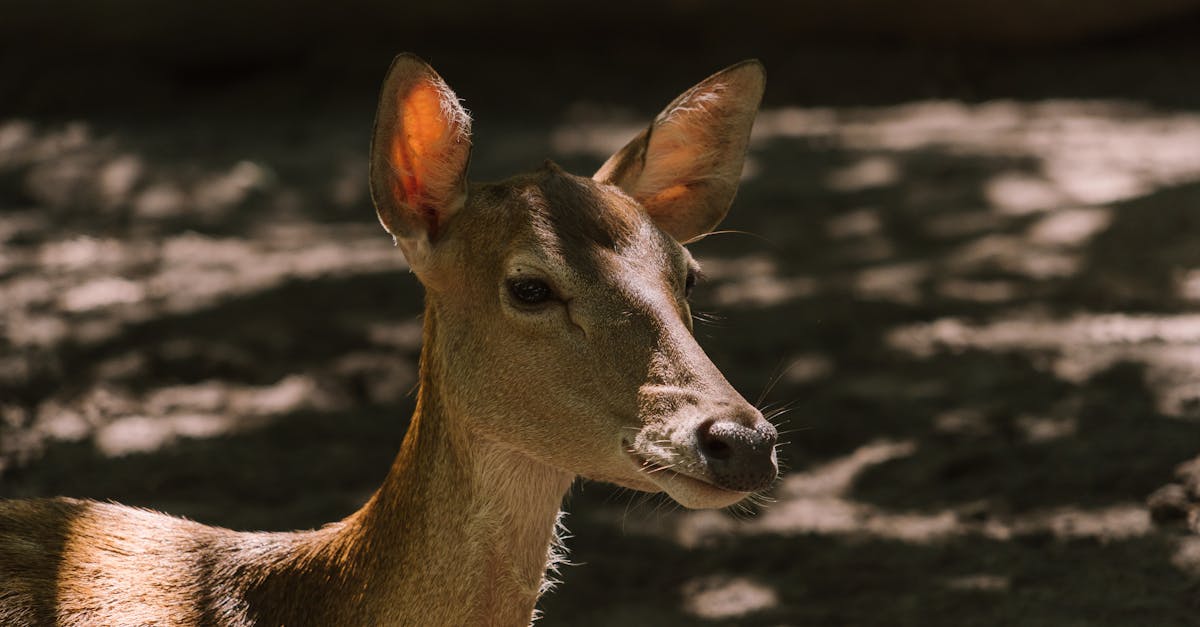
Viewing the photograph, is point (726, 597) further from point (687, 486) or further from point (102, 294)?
point (102, 294)

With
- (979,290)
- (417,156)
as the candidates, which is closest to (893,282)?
(979,290)

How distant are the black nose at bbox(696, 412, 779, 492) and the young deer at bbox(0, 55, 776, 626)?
0.31 feet

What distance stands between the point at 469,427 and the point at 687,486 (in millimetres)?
661

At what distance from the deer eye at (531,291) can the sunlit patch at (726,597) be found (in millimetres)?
2095

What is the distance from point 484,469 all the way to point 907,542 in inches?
101

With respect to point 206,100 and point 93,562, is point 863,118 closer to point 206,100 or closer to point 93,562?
point 206,100

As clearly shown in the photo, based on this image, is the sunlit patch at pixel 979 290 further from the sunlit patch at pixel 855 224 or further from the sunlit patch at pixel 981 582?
the sunlit patch at pixel 981 582

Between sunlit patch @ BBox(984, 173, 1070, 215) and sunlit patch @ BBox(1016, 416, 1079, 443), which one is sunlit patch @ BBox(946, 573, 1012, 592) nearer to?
sunlit patch @ BBox(1016, 416, 1079, 443)

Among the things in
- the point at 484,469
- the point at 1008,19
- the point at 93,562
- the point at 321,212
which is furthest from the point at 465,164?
the point at 1008,19

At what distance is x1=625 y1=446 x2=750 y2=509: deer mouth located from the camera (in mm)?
3197

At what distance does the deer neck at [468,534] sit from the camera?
11.8 feet

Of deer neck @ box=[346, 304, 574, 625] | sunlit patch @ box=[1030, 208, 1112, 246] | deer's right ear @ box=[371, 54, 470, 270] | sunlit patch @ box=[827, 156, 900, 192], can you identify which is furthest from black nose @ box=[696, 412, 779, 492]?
sunlit patch @ box=[827, 156, 900, 192]

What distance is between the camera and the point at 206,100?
33.6 ft

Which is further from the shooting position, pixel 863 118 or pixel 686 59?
pixel 686 59
